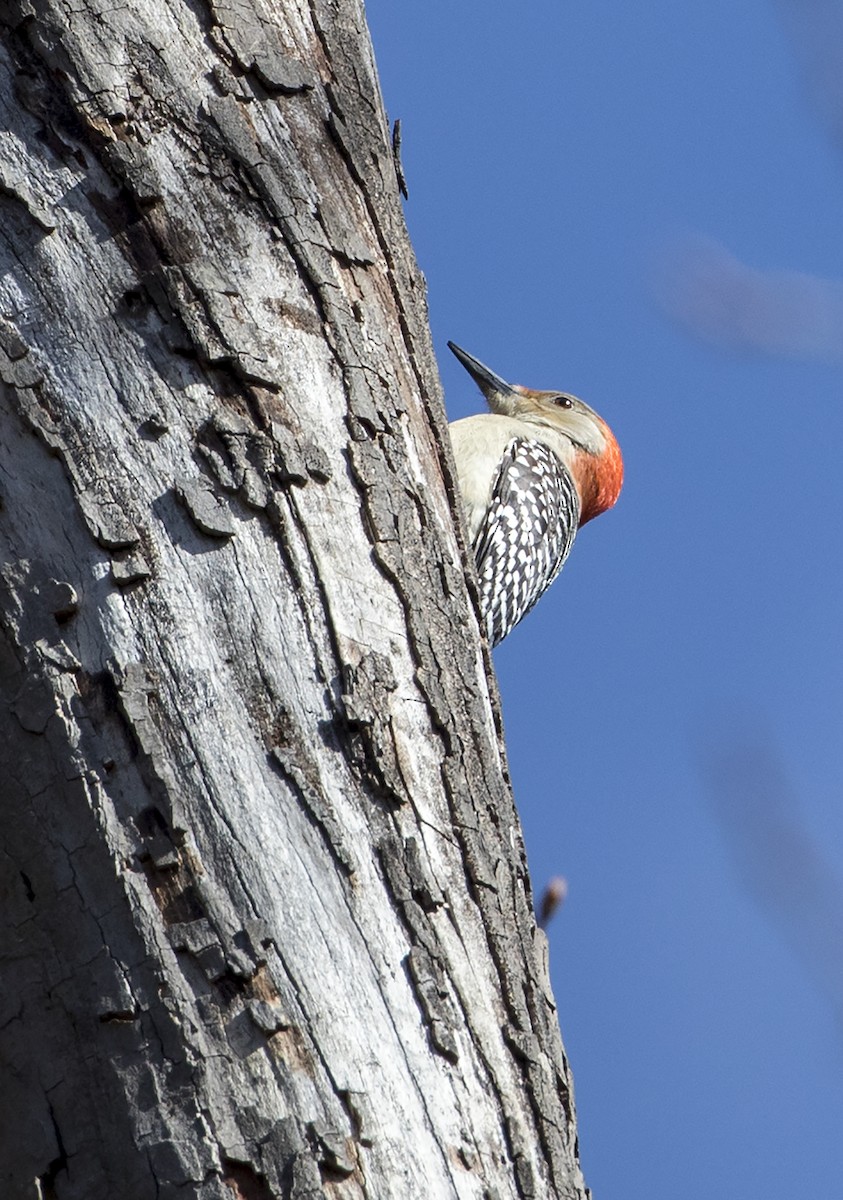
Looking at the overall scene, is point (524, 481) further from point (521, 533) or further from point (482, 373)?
point (482, 373)

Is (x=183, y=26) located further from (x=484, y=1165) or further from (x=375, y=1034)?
(x=484, y=1165)

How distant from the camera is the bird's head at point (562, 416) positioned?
25.7ft

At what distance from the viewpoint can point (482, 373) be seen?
25.9 feet

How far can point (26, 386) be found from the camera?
2.39 metres

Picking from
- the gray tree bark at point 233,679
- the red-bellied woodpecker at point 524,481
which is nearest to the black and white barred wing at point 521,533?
the red-bellied woodpecker at point 524,481

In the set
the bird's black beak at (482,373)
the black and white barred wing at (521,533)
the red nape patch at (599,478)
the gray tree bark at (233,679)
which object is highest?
the bird's black beak at (482,373)

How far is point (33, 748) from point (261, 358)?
0.81 m

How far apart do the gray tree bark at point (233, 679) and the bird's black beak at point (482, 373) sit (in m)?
5.04

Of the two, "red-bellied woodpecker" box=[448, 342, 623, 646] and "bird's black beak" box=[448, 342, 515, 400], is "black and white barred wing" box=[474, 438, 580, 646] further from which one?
"bird's black beak" box=[448, 342, 515, 400]

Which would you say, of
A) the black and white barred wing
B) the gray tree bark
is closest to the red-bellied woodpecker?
the black and white barred wing

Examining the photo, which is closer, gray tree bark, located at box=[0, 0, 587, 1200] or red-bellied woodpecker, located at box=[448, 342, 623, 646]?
gray tree bark, located at box=[0, 0, 587, 1200]

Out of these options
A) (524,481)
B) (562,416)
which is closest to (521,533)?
(524,481)

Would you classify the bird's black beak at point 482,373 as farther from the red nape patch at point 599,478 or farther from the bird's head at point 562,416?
the red nape patch at point 599,478

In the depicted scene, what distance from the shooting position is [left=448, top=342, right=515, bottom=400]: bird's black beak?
7898mm
